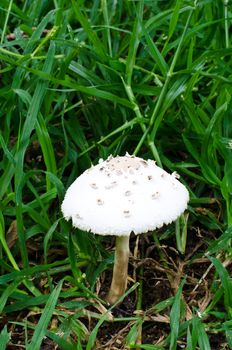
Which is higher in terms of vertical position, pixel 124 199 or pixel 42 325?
pixel 124 199

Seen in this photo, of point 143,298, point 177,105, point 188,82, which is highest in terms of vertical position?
point 188,82

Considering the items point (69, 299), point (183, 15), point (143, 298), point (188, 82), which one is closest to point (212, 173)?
point (188, 82)

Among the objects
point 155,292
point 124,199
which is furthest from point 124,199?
point 155,292

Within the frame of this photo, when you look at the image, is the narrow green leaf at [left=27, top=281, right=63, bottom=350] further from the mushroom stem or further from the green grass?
the mushroom stem

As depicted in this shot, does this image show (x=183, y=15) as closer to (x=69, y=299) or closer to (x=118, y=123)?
(x=118, y=123)

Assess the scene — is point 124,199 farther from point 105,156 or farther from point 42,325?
point 105,156

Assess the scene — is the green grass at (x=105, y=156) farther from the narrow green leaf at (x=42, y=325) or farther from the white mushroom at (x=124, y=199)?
the white mushroom at (x=124, y=199)

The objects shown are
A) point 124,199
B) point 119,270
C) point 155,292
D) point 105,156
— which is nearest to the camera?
point 124,199

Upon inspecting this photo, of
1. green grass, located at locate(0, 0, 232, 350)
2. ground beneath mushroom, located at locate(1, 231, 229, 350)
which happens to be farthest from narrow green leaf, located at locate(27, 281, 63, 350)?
ground beneath mushroom, located at locate(1, 231, 229, 350)
